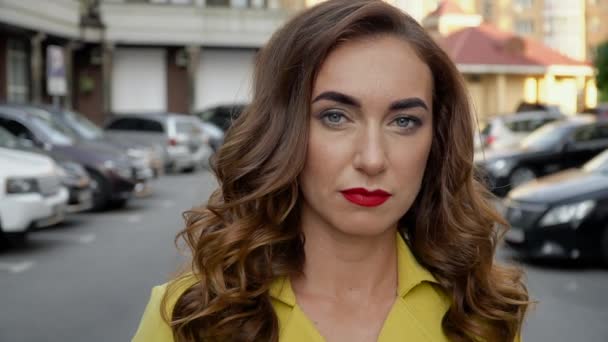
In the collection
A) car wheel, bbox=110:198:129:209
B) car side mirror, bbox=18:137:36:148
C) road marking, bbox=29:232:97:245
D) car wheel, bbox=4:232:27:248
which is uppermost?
car side mirror, bbox=18:137:36:148

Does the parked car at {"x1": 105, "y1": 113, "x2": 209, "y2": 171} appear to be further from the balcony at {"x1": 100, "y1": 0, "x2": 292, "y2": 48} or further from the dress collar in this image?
the dress collar

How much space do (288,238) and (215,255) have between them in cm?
17

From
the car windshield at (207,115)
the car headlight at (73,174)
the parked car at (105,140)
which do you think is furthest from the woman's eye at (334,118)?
the car windshield at (207,115)

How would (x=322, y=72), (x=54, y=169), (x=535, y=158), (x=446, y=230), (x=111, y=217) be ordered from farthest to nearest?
1. (x=535, y=158)
2. (x=111, y=217)
3. (x=54, y=169)
4. (x=446, y=230)
5. (x=322, y=72)

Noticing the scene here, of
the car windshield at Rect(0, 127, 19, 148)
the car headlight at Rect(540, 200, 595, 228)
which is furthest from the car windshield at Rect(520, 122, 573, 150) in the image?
the car windshield at Rect(0, 127, 19, 148)

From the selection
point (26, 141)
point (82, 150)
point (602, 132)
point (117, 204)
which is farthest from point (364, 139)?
point (602, 132)

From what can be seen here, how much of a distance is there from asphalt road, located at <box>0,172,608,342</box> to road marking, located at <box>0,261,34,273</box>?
11 mm

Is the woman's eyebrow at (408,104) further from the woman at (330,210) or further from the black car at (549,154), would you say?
the black car at (549,154)

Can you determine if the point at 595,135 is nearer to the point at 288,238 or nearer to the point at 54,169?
the point at 54,169

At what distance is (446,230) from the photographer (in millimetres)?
2475

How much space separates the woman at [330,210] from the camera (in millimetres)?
2145

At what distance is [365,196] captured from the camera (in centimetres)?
212

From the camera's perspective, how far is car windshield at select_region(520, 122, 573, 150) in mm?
19469

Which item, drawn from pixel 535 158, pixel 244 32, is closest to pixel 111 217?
pixel 535 158
